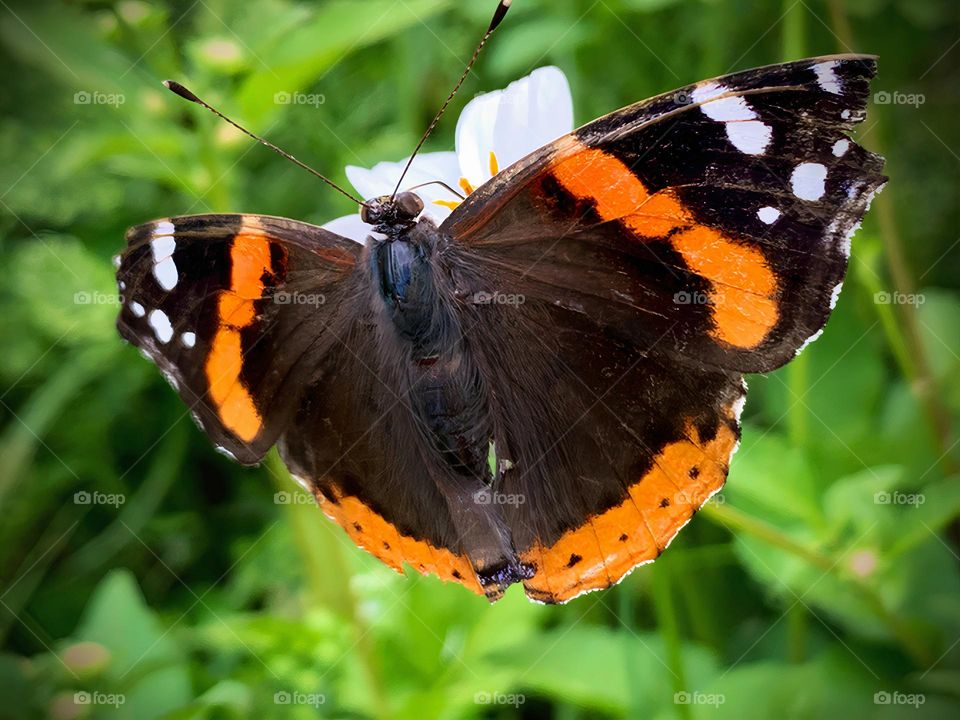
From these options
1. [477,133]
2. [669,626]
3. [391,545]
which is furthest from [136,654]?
[477,133]

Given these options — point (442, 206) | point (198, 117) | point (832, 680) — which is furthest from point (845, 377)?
point (198, 117)

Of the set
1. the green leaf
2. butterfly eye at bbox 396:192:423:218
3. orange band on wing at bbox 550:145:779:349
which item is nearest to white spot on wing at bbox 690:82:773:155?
orange band on wing at bbox 550:145:779:349

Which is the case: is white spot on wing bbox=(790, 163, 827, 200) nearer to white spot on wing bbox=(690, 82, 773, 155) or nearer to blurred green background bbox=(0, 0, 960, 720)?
white spot on wing bbox=(690, 82, 773, 155)

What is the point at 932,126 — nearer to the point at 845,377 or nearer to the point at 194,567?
the point at 845,377

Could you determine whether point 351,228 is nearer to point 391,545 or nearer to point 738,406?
point 391,545

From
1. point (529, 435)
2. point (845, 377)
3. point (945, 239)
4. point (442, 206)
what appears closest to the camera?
point (529, 435)

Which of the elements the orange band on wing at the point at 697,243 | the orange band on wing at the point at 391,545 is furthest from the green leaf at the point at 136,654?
the orange band on wing at the point at 697,243

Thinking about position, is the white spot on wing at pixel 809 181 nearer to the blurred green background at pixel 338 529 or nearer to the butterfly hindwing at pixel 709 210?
the butterfly hindwing at pixel 709 210
